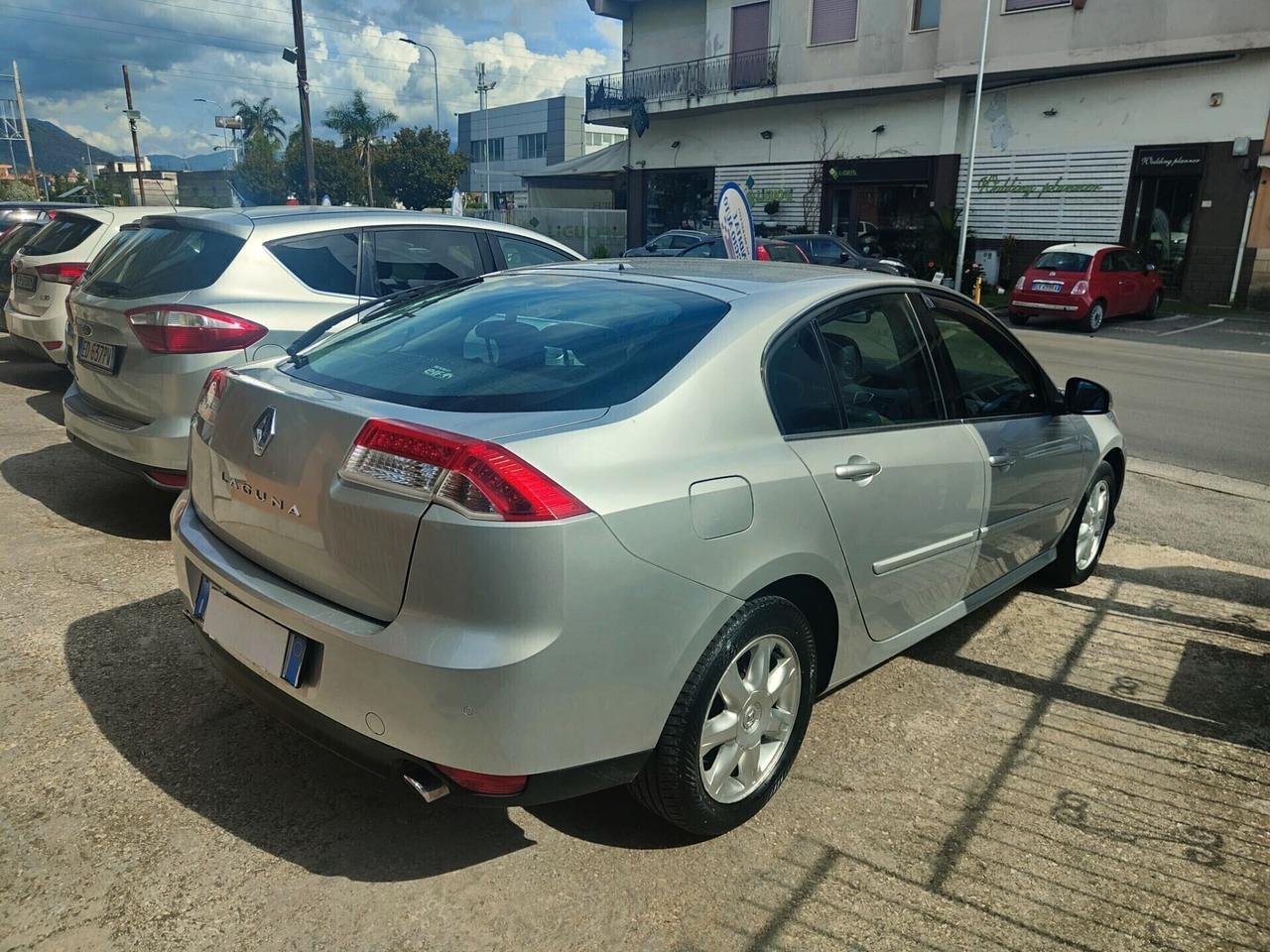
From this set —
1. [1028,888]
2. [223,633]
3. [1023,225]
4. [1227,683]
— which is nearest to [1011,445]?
[1227,683]

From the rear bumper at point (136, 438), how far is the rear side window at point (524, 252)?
2.45 meters

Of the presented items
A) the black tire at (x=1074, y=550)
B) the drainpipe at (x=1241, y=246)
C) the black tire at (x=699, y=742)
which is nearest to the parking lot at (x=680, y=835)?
the black tire at (x=699, y=742)

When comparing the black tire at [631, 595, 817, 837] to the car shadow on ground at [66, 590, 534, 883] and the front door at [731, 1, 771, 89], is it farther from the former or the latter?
the front door at [731, 1, 771, 89]

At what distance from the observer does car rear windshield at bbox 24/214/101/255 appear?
8.19 meters

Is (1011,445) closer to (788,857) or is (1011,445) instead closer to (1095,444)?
(1095,444)

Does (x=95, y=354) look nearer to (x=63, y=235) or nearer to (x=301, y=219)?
(x=301, y=219)

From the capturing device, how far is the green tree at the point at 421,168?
7444 centimetres

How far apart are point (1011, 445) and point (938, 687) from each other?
3.32ft

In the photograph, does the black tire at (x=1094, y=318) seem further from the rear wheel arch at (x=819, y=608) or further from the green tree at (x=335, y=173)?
the green tree at (x=335, y=173)

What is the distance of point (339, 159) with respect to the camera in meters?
77.0

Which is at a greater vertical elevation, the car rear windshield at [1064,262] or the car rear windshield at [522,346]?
the car rear windshield at [522,346]

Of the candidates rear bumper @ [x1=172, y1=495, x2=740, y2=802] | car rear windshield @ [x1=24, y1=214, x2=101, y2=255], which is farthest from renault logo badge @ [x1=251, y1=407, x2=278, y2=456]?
car rear windshield @ [x1=24, y1=214, x2=101, y2=255]

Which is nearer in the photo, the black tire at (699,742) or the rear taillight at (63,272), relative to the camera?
the black tire at (699,742)

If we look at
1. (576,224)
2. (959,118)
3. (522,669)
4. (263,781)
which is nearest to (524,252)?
(263,781)
